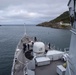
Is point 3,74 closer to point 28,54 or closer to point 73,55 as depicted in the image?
point 28,54

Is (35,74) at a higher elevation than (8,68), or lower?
higher

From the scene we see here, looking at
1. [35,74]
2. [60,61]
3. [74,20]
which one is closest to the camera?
[74,20]

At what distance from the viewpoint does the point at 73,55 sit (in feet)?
25.8

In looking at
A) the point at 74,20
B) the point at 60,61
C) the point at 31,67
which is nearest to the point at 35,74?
the point at 31,67

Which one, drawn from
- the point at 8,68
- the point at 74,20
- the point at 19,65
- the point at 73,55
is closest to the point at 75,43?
the point at 73,55

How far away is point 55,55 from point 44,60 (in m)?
3.18

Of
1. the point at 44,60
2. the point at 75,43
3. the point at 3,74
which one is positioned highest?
the point at 75,43

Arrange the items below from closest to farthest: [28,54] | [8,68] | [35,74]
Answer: [35,74] → [28,54] → [8,68]

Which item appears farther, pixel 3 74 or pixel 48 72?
pixel 3 74

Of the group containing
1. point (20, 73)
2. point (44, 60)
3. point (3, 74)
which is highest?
point (44, 60)

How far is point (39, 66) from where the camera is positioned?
20.3 meters

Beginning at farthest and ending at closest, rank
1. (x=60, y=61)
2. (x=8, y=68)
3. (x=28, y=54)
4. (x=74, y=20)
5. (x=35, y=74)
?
(x=8, y=68)
(x=28, y=54)
(x=60, y=61)
(x=35, y=74)
(x=74, y=20)

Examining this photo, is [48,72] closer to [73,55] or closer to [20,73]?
[20,73]

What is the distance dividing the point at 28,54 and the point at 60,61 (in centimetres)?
886
